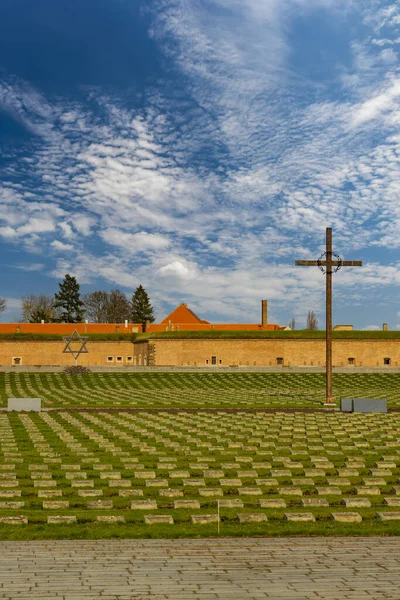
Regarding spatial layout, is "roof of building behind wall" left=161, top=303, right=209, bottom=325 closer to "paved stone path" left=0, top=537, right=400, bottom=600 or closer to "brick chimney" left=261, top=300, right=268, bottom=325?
"brick chimney" left=261, top=300, right=268, bottom=325

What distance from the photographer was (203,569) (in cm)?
695

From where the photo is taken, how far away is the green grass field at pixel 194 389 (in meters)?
31.6

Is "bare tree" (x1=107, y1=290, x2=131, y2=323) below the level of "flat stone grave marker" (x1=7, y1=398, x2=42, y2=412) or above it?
above

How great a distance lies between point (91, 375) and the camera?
166 feet

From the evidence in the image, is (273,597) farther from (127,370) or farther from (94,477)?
(127,370)

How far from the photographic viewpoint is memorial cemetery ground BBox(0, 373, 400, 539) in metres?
9.01

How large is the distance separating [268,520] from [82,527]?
9.23 feet

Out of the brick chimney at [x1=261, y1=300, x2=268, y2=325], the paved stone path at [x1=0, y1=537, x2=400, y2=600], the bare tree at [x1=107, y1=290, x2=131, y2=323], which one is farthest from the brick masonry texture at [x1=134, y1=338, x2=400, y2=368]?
the paved stone path at [x1=0, y1=537, x2=400, y2=600]

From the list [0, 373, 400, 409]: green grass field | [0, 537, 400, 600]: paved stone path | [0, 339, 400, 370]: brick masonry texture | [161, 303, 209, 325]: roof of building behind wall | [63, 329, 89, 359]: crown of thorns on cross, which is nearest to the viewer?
[0, 537, 400, 600]: paved stone path

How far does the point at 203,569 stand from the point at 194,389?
120 feet

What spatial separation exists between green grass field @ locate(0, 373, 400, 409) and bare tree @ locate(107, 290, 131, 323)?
139 feet

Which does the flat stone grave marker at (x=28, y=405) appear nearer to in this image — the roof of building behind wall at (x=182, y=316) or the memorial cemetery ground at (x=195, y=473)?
the memorial cemetery ground at (x=195, y=473)

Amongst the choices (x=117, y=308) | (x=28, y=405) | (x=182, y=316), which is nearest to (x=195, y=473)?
(x=28, y=405)

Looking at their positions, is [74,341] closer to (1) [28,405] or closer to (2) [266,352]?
(2) [266,352]
